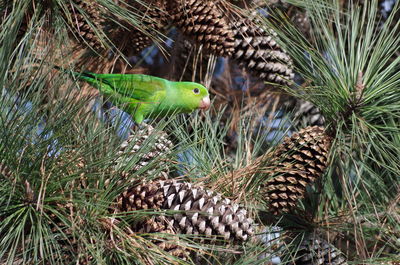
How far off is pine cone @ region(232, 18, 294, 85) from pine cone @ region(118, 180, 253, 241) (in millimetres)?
883

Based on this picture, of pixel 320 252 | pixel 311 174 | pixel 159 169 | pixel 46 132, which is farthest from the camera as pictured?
pixel 320 252

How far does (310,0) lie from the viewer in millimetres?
1948

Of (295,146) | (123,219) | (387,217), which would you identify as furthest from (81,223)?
(387,217)

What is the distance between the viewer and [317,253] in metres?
1.93

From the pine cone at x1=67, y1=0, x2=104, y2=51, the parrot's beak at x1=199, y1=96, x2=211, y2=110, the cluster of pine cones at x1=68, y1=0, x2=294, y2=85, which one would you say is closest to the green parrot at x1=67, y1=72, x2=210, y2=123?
the parrot's beak at x1=199, y1=96, x2=211, y2=110

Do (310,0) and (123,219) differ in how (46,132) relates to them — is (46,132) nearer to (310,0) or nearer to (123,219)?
(123,219)

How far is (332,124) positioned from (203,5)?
2.08ft

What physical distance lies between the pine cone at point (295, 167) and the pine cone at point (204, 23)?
1.68 ft

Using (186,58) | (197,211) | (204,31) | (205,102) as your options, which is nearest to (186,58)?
(186,58)

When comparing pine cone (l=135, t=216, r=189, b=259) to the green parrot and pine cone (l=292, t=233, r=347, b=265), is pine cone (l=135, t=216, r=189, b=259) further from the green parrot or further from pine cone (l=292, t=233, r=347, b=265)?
the green parrot

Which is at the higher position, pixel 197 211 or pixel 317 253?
pixel 197 211

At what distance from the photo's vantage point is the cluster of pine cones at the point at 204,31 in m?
1.91

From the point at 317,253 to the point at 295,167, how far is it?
0.37m

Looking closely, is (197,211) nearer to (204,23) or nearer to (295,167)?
(295,167)
